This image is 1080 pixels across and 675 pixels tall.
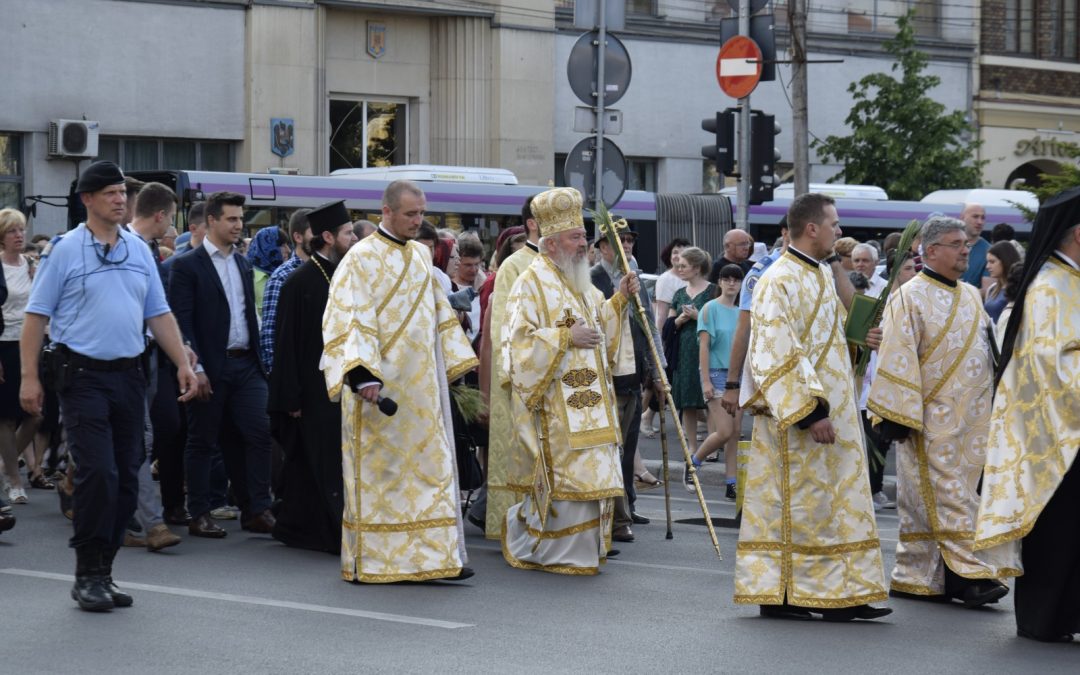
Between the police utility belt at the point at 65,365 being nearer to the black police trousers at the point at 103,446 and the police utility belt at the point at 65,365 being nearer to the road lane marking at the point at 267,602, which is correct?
the black police trousers at the point at 103,446

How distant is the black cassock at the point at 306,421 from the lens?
1030 centimetres

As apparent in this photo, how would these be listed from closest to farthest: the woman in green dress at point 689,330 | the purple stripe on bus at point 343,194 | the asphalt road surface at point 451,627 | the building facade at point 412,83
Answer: the asphalt road surface at point 451,627, the woman in green dress at point 689,330, the purple stripe on bus at point 343,194, the building facade at point 412,83

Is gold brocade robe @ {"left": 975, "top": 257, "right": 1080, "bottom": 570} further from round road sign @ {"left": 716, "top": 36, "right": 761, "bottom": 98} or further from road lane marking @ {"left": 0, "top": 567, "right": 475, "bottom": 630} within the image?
round road sign @ {"left": 716, "top": 36, "right": 761, "bottom": 98}

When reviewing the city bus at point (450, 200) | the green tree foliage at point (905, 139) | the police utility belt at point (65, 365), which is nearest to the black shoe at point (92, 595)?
the police utility belt at point (65, 365)

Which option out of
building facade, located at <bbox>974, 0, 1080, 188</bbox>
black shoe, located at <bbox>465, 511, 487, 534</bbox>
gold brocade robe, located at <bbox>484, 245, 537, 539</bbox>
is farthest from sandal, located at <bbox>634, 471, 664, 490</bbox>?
building facade, located at <bbox>974, 0, 1080, 188</bbox>

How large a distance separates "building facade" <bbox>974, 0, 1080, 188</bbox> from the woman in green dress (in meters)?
24.4

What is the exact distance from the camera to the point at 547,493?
973 centimetres

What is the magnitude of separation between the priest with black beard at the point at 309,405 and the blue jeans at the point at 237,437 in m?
0.35

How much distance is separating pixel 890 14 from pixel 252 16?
14346 millimetres

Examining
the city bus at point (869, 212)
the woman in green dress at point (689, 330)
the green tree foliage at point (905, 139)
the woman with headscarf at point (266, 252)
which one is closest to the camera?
the woman with headscarf at point (266, 252)

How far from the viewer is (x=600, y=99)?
1770 centimetres

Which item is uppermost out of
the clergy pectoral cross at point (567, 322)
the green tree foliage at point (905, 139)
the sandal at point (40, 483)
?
the green tree foliage at point (905, 139)

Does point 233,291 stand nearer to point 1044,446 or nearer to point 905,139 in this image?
point 1044,446

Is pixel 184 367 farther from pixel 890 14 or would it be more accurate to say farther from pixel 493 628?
pixel 890 14
